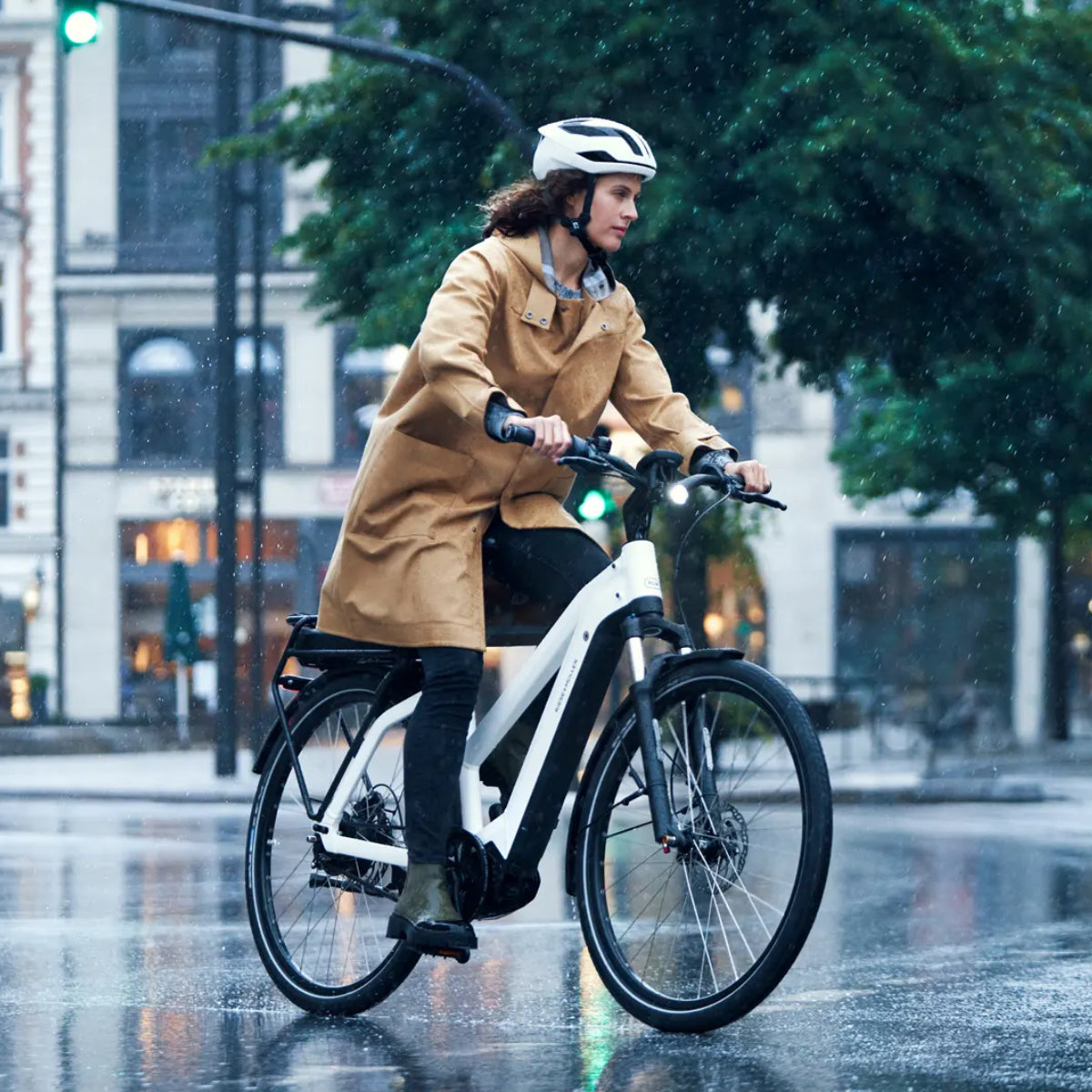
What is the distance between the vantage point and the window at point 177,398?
3894 centimetres

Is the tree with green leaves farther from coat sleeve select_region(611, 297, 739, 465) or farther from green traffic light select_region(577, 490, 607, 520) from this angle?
coat sleeve select_region(611, 297, 739, 465)

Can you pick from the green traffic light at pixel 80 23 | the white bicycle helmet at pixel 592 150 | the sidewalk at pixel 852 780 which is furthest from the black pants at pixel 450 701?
the sidewalk at pixel 852 780

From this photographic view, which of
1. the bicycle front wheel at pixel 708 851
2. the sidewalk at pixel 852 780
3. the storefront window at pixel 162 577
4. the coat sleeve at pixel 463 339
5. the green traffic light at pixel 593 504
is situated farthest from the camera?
the storefront window at pixel 162 577

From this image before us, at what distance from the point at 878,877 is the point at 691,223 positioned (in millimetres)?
7098

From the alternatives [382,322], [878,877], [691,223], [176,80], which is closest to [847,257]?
[691,223]

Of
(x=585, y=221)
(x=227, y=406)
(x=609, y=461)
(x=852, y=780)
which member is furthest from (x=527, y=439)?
(x=227, y=406)

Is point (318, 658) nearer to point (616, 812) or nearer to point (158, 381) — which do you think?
point (616, 812)

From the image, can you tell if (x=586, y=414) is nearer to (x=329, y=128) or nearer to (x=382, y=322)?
(x=382, y=322)

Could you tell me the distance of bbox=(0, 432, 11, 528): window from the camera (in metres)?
39.4

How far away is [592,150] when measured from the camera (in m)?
4.77

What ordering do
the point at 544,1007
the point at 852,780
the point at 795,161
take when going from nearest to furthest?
the point at 544,1007
the point at 795,161
the point at 852,780

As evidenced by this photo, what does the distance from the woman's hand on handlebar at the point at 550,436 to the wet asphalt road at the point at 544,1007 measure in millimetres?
1193

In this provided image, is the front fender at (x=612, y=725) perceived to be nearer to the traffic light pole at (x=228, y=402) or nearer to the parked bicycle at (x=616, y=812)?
the parked bicycle at (x=616, y=812)

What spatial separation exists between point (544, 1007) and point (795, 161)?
1037 centimetres
